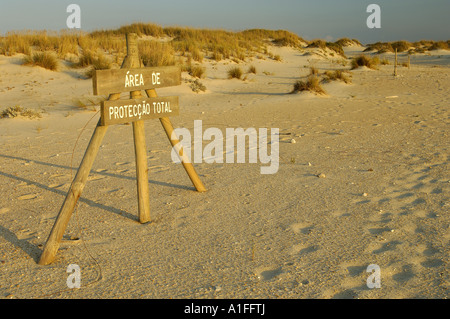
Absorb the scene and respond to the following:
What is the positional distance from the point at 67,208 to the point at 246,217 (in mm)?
1756

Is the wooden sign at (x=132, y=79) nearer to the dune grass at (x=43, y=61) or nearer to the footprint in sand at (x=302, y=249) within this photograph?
the footprint in sand at (x=302, y=249)

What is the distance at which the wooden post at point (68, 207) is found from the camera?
3.63 m

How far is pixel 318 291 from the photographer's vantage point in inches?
125

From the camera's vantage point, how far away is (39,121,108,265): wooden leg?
3631 millimetres

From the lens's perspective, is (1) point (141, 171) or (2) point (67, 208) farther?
(1) point (141, 171)

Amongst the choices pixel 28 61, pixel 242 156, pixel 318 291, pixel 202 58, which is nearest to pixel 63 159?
pixel 242 156

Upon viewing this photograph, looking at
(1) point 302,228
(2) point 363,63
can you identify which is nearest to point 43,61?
(1) point 302,228

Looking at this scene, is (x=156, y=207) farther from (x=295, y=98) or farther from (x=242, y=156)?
(x=295, y=98)

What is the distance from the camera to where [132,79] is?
402cm

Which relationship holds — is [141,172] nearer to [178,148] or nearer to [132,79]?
[178,148]

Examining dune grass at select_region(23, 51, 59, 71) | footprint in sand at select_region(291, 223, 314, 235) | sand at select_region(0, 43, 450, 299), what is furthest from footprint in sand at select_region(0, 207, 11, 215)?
dune grass at select_region(23, 51, 59, 71)

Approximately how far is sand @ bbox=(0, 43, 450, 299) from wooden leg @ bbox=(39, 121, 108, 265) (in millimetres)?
107

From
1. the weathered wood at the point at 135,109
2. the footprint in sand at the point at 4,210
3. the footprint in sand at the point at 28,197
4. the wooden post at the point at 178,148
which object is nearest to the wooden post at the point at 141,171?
the weathered wood at the point at 135,109

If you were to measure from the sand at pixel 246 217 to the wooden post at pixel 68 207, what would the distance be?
11 cm
